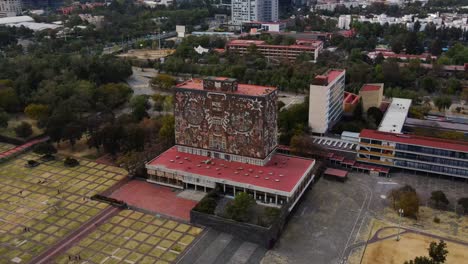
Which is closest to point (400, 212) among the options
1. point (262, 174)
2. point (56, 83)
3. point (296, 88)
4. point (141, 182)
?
point (262, 174)

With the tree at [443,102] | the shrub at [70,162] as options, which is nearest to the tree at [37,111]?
the shrub at [70,162]

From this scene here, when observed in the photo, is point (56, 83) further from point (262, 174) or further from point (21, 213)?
point (262, 174)

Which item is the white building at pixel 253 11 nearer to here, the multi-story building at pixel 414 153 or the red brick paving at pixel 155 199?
the multi-story building at pixel 414 153

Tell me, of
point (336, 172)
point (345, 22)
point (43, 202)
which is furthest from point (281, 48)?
point (43, 202)

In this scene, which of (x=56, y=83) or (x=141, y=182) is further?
(x=56, y=83)

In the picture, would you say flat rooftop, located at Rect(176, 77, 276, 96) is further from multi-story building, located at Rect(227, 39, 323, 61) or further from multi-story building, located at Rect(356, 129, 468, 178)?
multi-story building, located at Rect(227, 39, 323, 61)

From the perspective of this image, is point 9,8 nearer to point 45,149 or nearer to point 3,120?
point 3,120
